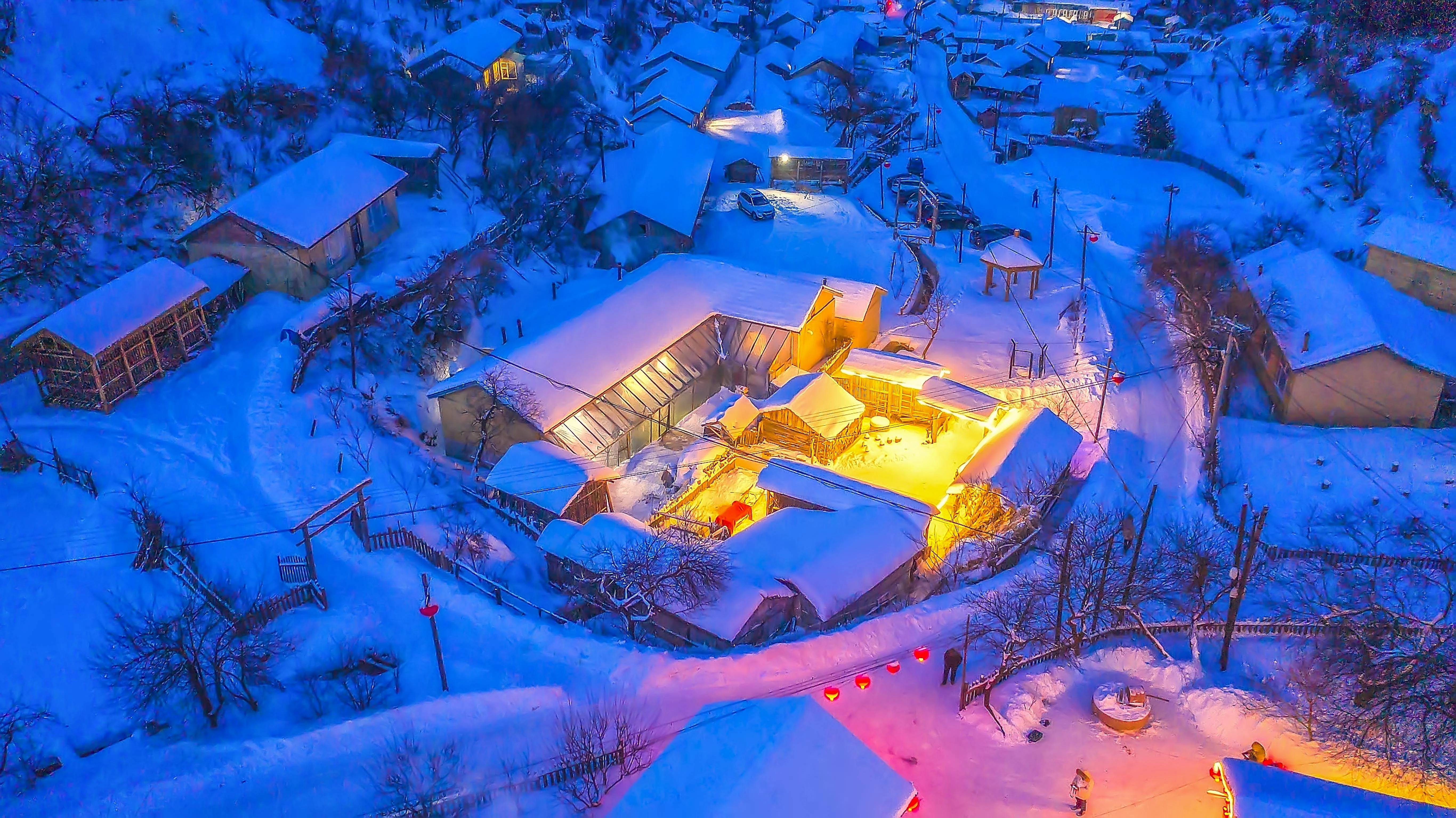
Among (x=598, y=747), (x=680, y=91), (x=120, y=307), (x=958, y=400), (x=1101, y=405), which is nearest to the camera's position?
(x=598, y=747)

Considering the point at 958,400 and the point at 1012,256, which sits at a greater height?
the point at 1012,256

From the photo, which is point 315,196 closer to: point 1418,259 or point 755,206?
point 755,206

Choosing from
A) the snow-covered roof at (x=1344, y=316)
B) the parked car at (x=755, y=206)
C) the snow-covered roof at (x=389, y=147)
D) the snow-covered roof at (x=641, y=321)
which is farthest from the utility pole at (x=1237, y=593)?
the snow-covered roof at (x=389, y=147)

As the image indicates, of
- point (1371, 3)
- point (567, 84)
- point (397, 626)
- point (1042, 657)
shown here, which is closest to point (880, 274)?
point (567, 84)

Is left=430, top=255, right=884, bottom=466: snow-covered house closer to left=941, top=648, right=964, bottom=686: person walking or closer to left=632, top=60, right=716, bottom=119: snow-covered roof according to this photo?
left=941, top=648, right=964, bottom=686: person walking

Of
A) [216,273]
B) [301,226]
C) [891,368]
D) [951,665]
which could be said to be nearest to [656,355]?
[891,368]

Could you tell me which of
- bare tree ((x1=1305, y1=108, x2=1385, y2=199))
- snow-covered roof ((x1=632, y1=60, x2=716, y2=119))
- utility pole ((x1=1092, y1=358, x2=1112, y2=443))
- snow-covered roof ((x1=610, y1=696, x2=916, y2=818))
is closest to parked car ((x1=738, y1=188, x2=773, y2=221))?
snow-covered roof ((x1=632, y1=60, x2=716, y2=119))

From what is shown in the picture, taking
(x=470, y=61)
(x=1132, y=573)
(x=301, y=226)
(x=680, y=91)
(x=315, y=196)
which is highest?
(x=470, y=61)
